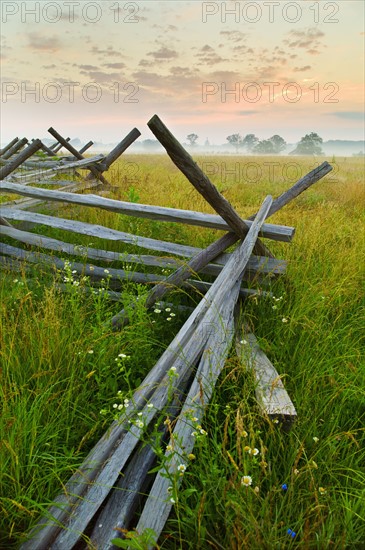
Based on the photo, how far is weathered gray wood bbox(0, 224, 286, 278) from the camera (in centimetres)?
334

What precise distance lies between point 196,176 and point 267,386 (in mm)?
1567

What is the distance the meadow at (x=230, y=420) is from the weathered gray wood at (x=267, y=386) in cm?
6

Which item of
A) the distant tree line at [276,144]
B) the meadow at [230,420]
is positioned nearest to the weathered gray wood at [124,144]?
the meadow at [230,420]

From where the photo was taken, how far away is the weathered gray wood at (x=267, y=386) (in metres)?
1.81

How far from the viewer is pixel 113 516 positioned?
1.51 metres

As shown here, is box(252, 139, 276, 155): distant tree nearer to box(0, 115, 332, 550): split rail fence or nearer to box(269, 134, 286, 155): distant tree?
box(269, 134, 286, 155): distant tree

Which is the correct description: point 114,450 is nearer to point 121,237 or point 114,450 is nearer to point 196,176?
point 196,176

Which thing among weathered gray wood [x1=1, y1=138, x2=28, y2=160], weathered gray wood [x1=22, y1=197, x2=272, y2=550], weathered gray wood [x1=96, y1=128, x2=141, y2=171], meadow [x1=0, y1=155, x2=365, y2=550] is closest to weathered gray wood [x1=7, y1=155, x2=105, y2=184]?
weathered gray wood [x1=96, y1=128, x2=141, y2=171]

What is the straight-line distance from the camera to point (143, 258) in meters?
3.73

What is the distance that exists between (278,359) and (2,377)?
1810mm

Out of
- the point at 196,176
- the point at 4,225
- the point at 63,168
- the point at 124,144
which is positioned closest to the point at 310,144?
the point at 124,144

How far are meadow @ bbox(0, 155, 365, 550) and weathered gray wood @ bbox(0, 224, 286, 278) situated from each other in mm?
263

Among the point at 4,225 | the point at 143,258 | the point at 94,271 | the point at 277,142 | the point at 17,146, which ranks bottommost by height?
the point at 94,271

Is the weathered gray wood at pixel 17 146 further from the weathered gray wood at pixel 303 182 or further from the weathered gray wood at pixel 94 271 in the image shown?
the weathered gray wood at pixel 303 182
